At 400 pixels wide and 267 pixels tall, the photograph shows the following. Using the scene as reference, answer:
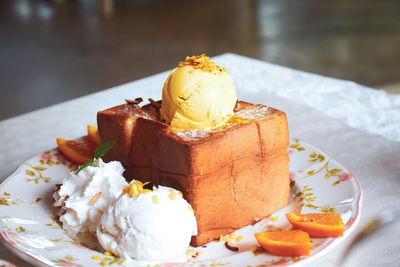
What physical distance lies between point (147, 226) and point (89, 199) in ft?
0.79

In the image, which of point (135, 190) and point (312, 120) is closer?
point (135, 190)

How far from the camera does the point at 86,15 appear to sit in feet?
24.8

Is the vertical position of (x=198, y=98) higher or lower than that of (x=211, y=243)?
higher

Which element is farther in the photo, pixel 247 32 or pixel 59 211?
pixel 247 32

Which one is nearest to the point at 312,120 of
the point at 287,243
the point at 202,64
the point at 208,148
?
the point at 202,64

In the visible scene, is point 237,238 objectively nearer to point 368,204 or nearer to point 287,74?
point 368,204

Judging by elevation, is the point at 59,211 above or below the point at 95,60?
above

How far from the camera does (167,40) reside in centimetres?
612

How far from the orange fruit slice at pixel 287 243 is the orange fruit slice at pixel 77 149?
72cm

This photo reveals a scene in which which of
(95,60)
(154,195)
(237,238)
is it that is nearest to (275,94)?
(237,238)

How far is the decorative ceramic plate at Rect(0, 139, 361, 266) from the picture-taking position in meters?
1.12

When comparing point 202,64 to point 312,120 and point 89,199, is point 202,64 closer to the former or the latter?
point 89,199

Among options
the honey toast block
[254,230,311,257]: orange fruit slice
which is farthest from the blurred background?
[254,230,311,257]: orange fruit slice

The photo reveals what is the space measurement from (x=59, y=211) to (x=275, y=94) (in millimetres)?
1299
